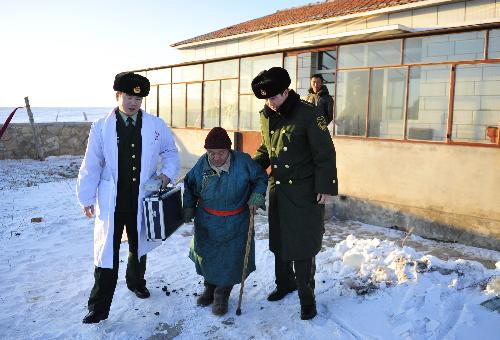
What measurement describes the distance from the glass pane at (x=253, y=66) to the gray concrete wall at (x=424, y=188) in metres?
2.87

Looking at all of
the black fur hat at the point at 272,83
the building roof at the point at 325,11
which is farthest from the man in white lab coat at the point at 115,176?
the building roof at the point at 325,11

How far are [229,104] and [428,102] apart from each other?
215 inches

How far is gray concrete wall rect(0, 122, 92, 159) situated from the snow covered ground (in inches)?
475

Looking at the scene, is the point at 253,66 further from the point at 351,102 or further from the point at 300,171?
the point at 300,171

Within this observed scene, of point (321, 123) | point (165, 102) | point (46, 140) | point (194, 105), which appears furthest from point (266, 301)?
point (46, 140)

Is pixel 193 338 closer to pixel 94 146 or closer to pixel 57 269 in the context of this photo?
pixel 94 146

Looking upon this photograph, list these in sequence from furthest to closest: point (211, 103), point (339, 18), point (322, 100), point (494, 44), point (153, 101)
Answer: point (153, 101), point (339, 18), point (211, 103), point (322, 100), point (494, 44)

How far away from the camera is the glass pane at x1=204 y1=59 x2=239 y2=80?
10992 mm

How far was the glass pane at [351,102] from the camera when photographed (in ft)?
26.9

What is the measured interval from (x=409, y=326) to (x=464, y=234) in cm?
→ 389

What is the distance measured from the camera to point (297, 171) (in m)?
3.48

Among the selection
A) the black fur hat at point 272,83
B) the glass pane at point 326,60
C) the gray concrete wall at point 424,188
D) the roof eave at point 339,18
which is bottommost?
the gray concrete wall at point 424,188

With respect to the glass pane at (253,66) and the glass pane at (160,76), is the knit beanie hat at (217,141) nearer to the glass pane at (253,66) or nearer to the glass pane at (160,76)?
the glass pane at (253,66)

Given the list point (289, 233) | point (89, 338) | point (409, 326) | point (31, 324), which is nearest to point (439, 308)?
point (409, 326)
